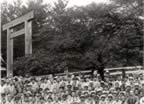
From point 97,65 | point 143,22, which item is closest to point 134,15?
point 143,22

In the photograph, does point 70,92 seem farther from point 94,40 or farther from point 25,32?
point 94,40

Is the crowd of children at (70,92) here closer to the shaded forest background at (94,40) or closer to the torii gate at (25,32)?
the shaded forest background at (94,40)

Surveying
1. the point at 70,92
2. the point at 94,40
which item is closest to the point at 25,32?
the point at 70,92

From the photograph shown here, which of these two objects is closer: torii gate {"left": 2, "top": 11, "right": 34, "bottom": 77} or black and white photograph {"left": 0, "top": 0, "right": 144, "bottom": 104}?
torii gate {"left": 2, "top": 11, "right": 34, "bottom": 77}

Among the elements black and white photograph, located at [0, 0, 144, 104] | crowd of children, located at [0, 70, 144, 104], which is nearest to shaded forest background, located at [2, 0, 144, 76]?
black and white photograph, located at [0, 0, 144, 104]

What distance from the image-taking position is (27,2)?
30.7m

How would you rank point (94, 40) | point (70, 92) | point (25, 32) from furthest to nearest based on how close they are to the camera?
point (94, 40)
point (25, 32)
point (70, 92)

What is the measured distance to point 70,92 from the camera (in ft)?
33.3

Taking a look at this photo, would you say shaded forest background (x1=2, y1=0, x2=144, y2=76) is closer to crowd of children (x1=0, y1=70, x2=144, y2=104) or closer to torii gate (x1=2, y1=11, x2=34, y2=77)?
torii gate (x1=2, y1=11, x2=34, y2=77)

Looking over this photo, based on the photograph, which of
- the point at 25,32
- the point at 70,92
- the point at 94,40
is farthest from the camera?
the point at 94,40

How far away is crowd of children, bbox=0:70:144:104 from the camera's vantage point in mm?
8977

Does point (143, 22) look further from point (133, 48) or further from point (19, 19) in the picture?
point (19, 19)

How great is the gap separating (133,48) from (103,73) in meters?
1.56

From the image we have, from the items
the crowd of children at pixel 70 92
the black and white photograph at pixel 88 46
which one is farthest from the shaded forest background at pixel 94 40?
the crowd of children at pixel 70 92
